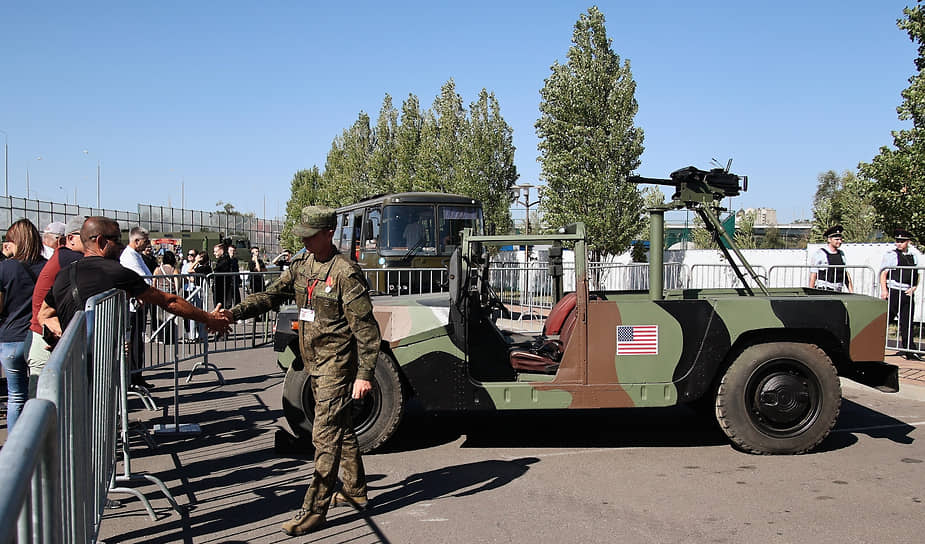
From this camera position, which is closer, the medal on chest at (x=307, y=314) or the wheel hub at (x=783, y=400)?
the medal on chest at (x=307, y=314)

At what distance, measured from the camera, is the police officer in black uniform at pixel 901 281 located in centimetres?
997

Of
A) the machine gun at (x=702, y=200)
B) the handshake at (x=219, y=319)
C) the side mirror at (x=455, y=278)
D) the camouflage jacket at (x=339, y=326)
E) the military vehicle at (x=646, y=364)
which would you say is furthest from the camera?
the machine gun at (x=702, y=200)

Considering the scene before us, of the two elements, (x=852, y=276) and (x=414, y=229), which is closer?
(x=852, y=276)

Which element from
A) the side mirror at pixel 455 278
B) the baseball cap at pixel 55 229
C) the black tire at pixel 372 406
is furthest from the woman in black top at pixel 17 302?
the side mirror at pixel 455 278

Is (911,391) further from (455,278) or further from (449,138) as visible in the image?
(449,138)

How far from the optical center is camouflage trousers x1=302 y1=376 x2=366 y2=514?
4.36 metres

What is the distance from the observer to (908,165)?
468 inches

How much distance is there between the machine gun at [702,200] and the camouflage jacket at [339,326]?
3.01 meters

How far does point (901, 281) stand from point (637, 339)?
6.27m

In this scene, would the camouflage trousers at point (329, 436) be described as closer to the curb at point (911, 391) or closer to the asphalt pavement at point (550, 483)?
the asphalt pavement at point (550, 483)

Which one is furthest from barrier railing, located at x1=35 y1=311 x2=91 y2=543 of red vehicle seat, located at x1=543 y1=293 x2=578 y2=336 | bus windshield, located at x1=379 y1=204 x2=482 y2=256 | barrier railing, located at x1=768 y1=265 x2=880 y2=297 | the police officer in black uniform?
bus windshield, located at x1=379 y1=204 x2=482 y2=256

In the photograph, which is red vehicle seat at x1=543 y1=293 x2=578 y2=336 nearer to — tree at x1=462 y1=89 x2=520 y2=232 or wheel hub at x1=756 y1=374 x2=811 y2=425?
wheel hub at x1=756 y1=374 x2=811 y2=425

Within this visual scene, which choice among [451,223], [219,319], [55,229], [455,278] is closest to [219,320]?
[219,319]

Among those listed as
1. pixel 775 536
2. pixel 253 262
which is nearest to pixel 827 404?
pixel 775 536
